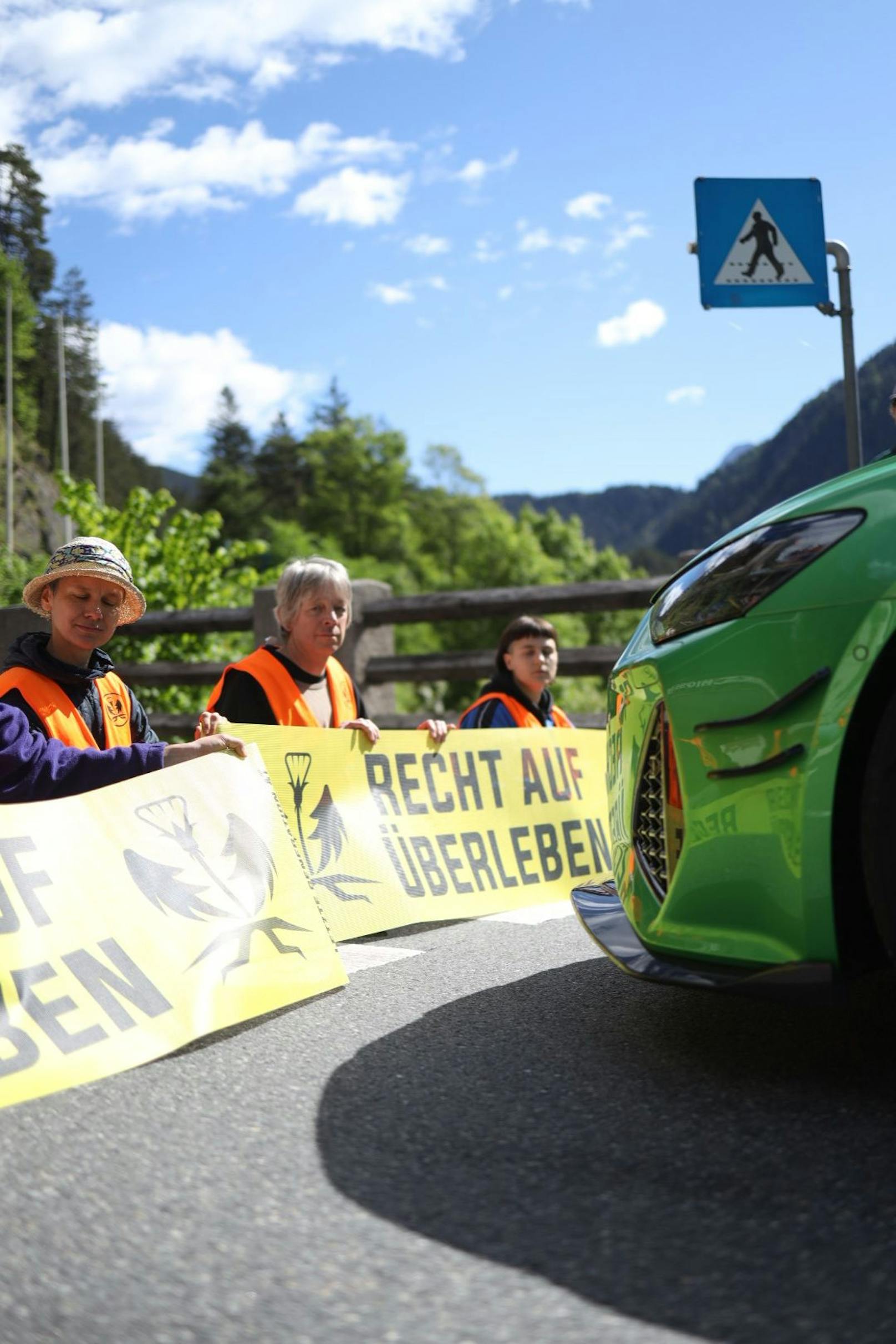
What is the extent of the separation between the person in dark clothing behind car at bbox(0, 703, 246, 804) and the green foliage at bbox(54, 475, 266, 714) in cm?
779

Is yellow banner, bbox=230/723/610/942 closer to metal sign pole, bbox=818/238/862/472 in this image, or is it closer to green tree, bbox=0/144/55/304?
metal sign pole, bbox=818/238/862/472

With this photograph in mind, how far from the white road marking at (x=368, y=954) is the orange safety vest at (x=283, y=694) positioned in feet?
2.93

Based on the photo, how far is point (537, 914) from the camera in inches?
205

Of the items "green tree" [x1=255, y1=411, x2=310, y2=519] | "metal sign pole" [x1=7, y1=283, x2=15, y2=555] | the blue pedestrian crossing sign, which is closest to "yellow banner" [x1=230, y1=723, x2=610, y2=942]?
the blue pedestrian crossing sign

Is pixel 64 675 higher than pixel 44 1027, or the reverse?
pixel 64 675

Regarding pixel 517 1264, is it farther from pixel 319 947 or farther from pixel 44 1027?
pixel 319 947

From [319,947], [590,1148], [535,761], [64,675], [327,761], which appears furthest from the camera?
[535,761]

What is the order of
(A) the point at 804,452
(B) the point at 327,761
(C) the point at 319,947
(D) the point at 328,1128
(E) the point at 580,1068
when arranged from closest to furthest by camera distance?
(D) the point at 328,1128, (E) the point at 580,1068, (C) the point at 319,947, (B) the point at 327,761, (A) the point at 804,452

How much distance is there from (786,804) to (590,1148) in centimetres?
73

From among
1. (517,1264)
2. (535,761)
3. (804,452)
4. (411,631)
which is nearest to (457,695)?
(411,631)

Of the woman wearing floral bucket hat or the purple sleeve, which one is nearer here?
the purple sleeve

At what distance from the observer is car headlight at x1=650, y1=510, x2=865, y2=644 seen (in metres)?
2.64

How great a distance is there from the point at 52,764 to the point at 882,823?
242 centimetres

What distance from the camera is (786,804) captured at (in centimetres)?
257
